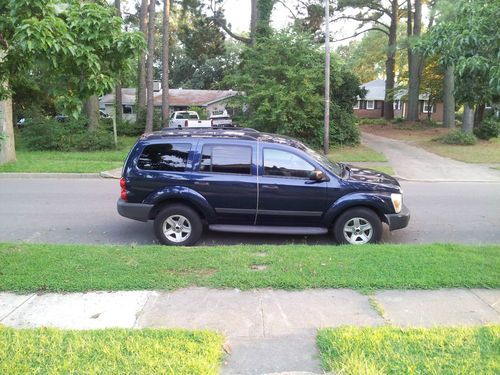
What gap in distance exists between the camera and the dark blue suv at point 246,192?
703cm

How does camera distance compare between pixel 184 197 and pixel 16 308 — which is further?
pixel 184 197

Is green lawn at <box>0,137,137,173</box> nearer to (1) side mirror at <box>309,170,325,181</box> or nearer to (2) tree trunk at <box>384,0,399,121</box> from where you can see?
(1) side mirror at <box>309,170,325,181</box>

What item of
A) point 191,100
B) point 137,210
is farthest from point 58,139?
point 191,100

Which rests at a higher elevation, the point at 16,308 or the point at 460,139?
the point at 460,139

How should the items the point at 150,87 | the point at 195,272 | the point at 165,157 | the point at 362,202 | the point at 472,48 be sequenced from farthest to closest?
the point at 150,87, the point at 165,157, the point at 362,202, the point at 195,272, the point at 472,48

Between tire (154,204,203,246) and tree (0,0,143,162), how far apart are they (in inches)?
116

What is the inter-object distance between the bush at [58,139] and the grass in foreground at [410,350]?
64.5 ft

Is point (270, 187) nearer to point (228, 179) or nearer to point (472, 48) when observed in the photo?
point (228, 179)

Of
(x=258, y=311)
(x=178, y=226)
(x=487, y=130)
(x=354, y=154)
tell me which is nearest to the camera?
(x=258, y=311)

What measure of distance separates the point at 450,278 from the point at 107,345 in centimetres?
374

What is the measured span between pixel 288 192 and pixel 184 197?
160cm

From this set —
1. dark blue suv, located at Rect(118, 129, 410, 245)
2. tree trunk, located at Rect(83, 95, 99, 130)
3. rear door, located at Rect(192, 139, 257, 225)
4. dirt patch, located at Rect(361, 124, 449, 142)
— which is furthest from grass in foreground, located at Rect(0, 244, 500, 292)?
dirt patch, located at Rect(361, 124, 449, 142)

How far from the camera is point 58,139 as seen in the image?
2175cm

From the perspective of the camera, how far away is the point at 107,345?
3609 millimetres
